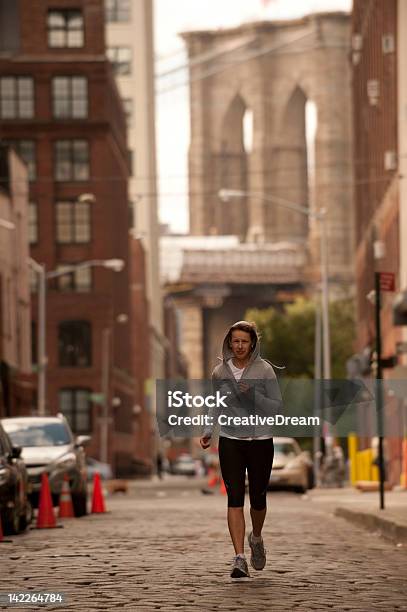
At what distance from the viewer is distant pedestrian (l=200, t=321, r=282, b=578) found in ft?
50.1

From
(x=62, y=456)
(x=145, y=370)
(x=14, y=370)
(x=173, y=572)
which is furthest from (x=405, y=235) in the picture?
(x=145, y=370)

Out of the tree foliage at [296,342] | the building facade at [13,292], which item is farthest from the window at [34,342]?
the building facade at [13,292]

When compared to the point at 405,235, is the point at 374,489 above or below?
below

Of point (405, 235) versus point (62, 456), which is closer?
point (62, 456)

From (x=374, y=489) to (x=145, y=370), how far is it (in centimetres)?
9684

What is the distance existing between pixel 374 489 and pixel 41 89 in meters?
61.6

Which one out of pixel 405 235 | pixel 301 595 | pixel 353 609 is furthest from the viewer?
pixel 405 235

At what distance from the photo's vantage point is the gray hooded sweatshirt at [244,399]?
50.2 feet

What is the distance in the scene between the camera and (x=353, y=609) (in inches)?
519

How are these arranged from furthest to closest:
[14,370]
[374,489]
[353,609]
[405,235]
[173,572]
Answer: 1. [14,370]
2. [405,235]
3. [374,489]
4. [173,572]
5. [353,609]

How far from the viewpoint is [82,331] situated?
105 meters

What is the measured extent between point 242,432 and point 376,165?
195 feet

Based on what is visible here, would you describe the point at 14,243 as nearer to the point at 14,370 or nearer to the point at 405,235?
the point at 14,370

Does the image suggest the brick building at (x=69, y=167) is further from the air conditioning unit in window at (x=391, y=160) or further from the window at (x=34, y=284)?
the air conditioning unit in window at (x=391, y=160)
